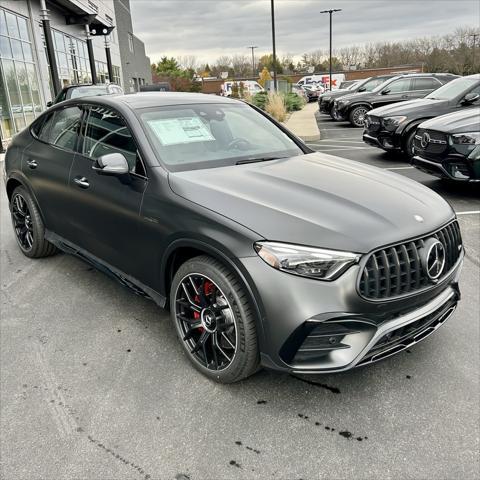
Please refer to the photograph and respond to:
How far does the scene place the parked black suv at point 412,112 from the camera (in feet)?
30.3

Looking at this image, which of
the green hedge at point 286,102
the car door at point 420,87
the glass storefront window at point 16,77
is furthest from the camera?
the green hedge at point 286,102

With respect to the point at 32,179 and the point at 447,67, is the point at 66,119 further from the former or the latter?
the point at 447,67

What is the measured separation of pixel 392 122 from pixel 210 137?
6.90 m

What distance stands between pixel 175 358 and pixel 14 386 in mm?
973

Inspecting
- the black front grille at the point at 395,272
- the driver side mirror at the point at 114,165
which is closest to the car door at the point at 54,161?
the driver side mirror at the point at 114,165

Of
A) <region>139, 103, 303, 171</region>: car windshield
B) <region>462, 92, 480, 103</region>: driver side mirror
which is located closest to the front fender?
<region>139, 103, 303, 171</region>: car windshield

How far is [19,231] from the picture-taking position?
5023 mm

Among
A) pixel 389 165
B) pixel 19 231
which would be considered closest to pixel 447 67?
pixel 389 165

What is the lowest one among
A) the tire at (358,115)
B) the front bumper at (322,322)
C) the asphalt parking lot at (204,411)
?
the asphalt parking lot at (204,411)

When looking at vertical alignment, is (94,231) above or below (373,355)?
above

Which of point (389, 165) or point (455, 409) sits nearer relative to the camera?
point (455, 409)

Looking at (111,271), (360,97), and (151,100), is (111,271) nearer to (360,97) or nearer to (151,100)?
(151,100)

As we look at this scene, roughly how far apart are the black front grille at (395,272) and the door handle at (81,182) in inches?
89.3

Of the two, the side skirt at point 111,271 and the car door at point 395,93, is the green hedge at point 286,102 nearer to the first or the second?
the car door at point 395,93
